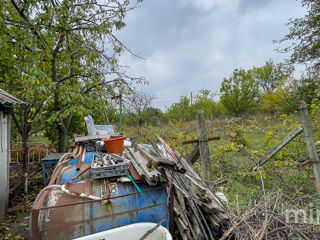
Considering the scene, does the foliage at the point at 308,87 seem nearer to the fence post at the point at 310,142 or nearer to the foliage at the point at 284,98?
the foliage at the point at 284,98

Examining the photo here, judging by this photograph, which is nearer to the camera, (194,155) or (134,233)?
(134,233)

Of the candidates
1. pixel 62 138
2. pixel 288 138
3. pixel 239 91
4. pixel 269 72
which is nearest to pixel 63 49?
pixel 62 138

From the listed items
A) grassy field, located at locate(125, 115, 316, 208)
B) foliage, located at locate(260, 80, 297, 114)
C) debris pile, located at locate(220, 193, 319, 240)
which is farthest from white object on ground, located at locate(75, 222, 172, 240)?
foliage, located at locate(260, 80, 297, 114)

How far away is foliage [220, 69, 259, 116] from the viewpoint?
40.6 feet

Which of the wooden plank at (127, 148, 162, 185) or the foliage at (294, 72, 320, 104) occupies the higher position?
the foliage at (294, 72, 320, 104)

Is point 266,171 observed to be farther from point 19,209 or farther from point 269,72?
point 269,72

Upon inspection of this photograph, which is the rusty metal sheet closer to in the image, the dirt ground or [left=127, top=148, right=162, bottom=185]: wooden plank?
[left=127, top=148, right=162, bottom=185]: wooden plank

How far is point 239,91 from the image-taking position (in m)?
12.6

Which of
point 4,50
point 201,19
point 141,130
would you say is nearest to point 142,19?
point 201,19

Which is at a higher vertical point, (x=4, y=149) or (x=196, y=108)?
(x=196, y=108)

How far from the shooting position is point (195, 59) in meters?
8.84

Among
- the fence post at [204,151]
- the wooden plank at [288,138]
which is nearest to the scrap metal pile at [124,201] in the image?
the fence post at [204,151]

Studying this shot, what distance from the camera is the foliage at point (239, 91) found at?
12375mm

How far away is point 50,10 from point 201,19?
5255 millimetres
